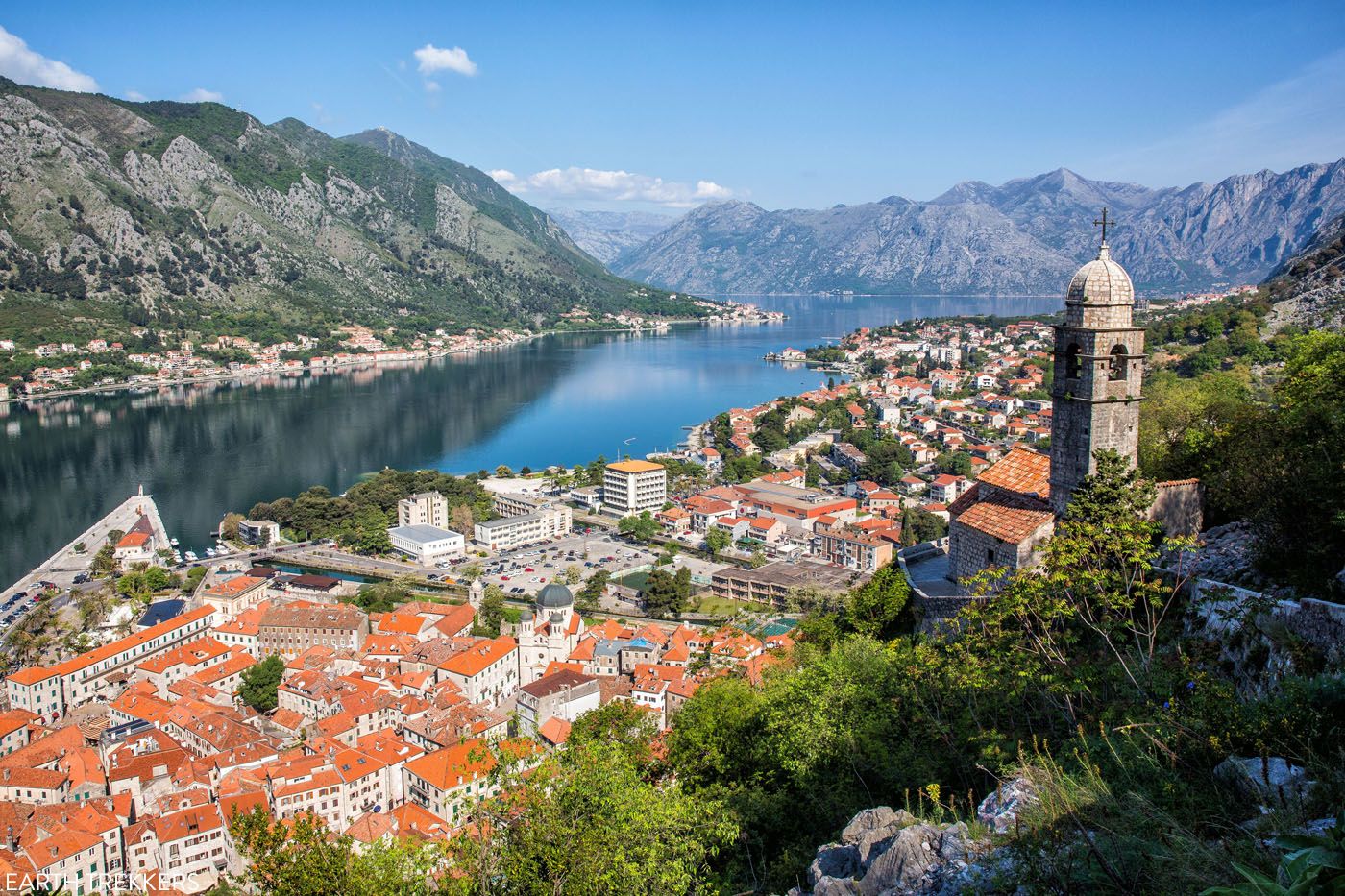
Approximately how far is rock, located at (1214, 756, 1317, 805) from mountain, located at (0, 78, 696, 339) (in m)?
74.0

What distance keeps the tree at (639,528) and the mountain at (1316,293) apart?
1908cm

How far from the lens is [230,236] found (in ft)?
275

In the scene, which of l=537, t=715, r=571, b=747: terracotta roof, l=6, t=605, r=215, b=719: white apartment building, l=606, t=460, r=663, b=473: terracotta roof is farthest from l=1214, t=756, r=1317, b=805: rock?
l=606, t=460, r=663, b=473: terracotta roof

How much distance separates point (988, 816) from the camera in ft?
12.5

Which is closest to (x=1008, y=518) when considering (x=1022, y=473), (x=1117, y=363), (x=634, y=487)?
(x=1022, y=473)

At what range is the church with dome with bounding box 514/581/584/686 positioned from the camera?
17359 mm

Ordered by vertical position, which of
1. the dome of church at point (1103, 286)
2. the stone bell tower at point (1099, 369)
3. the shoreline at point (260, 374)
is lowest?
the shoreline at point (260, 374)

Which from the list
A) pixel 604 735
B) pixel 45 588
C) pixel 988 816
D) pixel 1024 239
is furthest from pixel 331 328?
pixel 1024 239

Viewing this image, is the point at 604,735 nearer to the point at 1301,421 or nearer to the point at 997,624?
the point at 997,624

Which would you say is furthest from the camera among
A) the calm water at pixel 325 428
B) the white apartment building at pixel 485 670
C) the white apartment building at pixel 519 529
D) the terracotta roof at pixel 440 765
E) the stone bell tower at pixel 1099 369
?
the calm water at pixel 325 428

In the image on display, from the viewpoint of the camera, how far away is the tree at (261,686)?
15.8 metres

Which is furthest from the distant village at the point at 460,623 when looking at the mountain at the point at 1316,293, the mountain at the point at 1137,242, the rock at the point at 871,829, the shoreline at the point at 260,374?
the mountain at the point at 1137,242

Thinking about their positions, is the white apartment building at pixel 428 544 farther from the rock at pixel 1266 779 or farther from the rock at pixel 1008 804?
the rock at pixel 1266 779

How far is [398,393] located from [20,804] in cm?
4676
